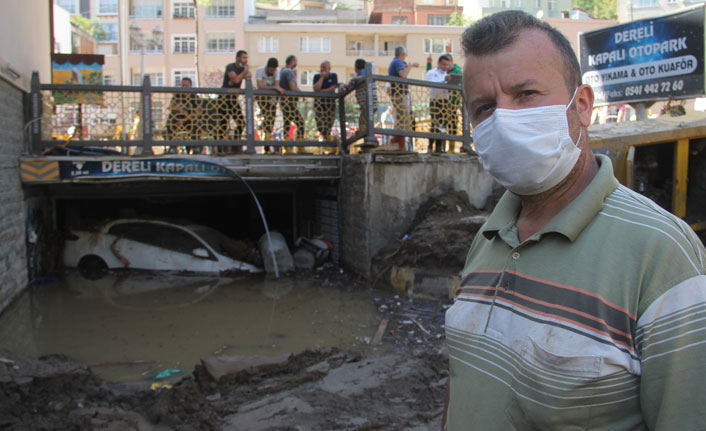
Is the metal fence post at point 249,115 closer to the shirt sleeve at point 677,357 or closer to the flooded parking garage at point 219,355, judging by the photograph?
the flooded parking garage at point 219,355

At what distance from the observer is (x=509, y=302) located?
1311 millimetres

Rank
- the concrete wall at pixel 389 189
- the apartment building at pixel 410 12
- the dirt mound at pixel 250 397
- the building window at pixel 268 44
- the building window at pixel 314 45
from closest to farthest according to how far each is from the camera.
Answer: the dirt mound at pixel 250 397, the concrete wall at pixel 389 189, the building window at pixel 268 44, the building window at pixel 314 45, the apartment building at pixel 410 12

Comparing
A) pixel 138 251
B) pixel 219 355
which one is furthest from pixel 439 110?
pixel 138 251

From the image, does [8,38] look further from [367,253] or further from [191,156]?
[367,253]

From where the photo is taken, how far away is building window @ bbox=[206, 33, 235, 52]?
4250 centimetres

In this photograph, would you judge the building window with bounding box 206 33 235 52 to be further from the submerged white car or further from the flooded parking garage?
the flooded parking garage

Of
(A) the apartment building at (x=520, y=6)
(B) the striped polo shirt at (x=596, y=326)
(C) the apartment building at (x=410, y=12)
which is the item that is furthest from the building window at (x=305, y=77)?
(B) the striped polo shirt at (x=596, y=326)

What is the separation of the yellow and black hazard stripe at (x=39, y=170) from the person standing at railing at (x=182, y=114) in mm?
1949

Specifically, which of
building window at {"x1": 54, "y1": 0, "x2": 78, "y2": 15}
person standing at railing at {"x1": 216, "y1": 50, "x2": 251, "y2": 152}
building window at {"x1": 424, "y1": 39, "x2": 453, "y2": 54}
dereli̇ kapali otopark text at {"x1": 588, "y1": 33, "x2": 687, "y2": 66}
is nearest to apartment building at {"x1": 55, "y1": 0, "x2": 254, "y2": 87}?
building window at {"x1": 54, "y1": 0, "x2": 78, "y2": 15}

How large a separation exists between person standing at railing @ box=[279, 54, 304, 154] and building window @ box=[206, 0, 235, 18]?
35276 mm

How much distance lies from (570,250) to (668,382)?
0.32m

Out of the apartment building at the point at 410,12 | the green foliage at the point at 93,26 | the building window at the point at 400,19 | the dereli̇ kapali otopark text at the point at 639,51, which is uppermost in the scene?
the apartment building at the point at 410,12

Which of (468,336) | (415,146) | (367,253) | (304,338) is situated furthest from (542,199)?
(415,146)

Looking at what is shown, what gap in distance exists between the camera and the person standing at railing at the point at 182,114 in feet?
32.0
